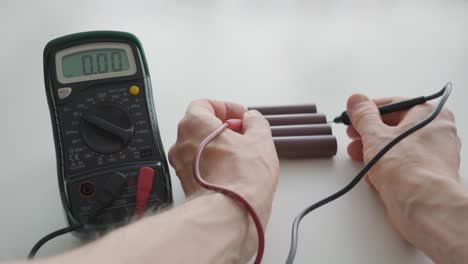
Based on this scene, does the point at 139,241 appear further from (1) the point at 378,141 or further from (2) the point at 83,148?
(1) the point at 378,141

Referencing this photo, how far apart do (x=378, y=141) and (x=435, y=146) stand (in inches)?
2.9

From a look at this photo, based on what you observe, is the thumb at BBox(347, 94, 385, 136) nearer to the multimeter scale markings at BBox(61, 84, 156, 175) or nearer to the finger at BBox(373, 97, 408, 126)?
the finger at BBox(373, 97, 408, 126)

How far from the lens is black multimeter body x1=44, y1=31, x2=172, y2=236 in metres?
0.55

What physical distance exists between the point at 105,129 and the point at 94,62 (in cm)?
10

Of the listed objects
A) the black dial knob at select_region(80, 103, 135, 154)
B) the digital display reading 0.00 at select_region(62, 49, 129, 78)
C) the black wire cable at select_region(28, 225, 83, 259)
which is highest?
the digital display reading 0.00 at select_region(62, 49, 129, 78)

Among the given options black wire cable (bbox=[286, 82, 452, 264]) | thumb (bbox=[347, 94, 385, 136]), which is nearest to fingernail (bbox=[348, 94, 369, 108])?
thumb (bbox=[347, 94, 385, 136])

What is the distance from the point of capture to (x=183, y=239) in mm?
431

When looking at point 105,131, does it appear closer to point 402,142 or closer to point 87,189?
point 87,189

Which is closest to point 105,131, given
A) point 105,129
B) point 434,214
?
point 105,129

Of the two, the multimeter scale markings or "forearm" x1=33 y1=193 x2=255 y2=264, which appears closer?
"forearm" x1=33 y1=193 x2=255 y2=264

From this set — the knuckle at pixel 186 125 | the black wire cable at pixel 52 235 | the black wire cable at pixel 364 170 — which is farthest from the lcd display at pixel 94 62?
the black wire cable at pixel 364 170

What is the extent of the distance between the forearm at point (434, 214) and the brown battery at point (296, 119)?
0.21 metres

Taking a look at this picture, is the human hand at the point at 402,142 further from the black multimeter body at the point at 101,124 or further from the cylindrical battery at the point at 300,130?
the black multimeter body at the point at 101,124

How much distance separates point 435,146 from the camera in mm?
598
